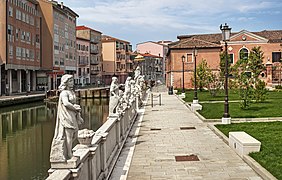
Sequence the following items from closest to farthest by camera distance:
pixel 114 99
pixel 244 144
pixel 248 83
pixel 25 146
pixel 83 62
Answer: pixel 244 144 < pixel 114 99 < pixel 25 146 < pixel 248 83 < pixel 83 62

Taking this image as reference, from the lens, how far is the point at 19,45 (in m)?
50.1

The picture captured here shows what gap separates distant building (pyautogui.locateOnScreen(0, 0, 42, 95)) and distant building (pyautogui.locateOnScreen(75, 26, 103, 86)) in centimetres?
2183

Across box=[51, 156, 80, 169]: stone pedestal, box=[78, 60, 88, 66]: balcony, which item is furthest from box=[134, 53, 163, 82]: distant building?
box=[51, 156, 80, 169]: stone pedestal

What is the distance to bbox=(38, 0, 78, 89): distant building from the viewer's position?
59.2 metres

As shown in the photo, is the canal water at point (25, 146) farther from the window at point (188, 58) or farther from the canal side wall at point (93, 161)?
the window at point (188, 58)

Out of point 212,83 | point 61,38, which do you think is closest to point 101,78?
point 61,38

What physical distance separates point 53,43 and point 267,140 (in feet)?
175

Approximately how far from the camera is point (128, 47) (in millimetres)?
102062

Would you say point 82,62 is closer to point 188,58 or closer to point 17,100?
point 188,58

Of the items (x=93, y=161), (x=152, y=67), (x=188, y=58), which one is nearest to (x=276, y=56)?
(x=188, y=58)

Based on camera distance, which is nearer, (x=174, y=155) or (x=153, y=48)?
(x=174, y=155)

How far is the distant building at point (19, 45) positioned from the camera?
152ft

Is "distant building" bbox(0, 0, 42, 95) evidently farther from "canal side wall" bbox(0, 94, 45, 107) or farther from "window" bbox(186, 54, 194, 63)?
"window" bbox(186, 54, 194, 63)

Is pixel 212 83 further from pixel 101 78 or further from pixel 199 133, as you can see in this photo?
pixel 101 78
